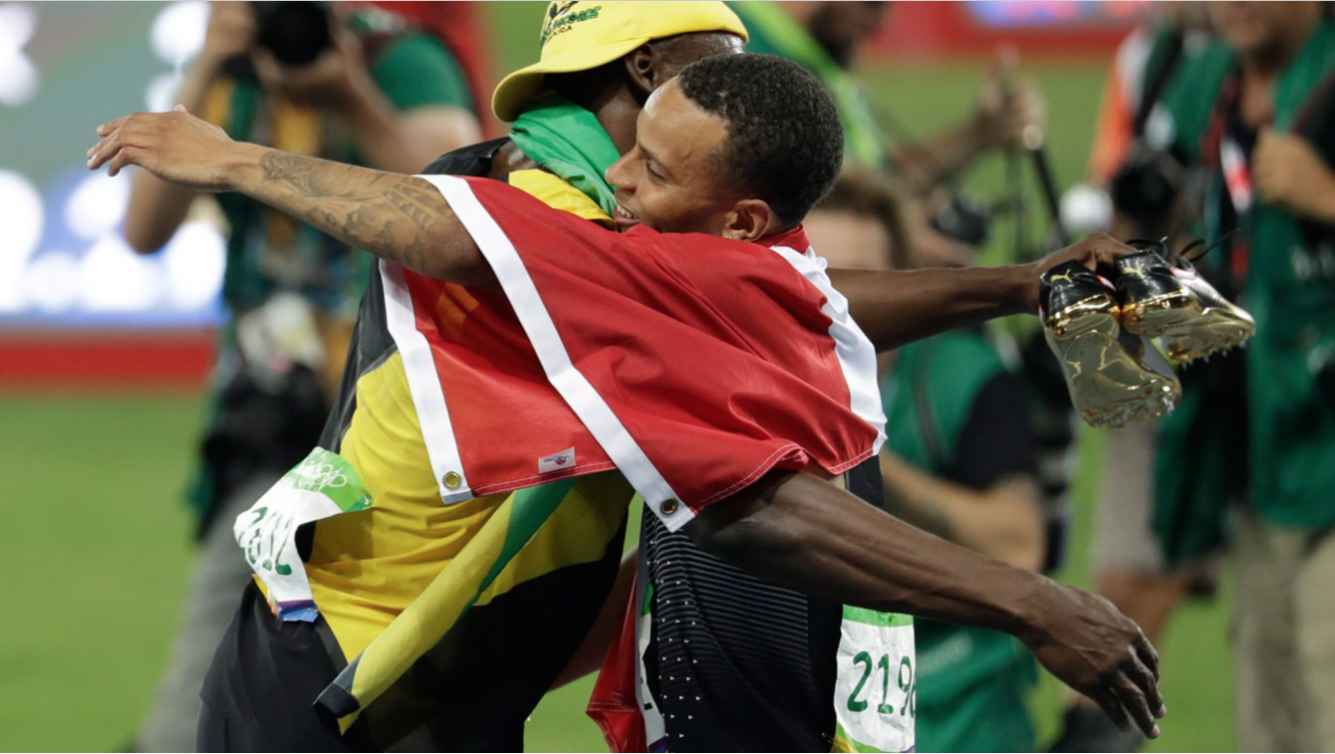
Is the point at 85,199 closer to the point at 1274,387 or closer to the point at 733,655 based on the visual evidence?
the point at 1274,387

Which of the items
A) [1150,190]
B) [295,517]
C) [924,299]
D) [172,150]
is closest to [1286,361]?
[1150,190]

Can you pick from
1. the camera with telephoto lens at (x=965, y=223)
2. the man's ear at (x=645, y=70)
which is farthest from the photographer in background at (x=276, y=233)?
the man's ear at (x=645, y=70)

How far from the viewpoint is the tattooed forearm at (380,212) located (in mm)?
2387

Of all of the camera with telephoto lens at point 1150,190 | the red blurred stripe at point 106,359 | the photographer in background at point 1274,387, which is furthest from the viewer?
the red blurred stripe at point 106,359

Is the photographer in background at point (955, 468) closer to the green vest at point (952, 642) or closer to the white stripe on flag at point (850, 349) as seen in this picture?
the green vest at point (952, 642)

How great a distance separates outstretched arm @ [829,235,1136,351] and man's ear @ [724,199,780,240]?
38 cm

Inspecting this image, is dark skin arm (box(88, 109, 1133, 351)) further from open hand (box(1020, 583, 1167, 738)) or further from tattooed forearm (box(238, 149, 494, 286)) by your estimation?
open hand (box(1020, 583, 1167, 738))

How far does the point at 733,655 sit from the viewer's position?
8.59 ft

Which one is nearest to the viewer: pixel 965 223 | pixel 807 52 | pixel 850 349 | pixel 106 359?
pixel 850 349

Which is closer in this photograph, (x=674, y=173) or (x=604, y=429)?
(x=604, y=429)

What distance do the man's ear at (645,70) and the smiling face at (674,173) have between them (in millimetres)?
192

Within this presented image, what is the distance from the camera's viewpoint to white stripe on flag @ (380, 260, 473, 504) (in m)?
2.47

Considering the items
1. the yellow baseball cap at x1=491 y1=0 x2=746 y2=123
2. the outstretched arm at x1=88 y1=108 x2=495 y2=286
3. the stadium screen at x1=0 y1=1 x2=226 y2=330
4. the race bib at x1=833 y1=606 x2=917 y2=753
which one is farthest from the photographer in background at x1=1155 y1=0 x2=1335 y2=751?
the stadium screen at x1=0 y1=1 x2=226 y2=330

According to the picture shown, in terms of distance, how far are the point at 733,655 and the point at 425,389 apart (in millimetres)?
576
